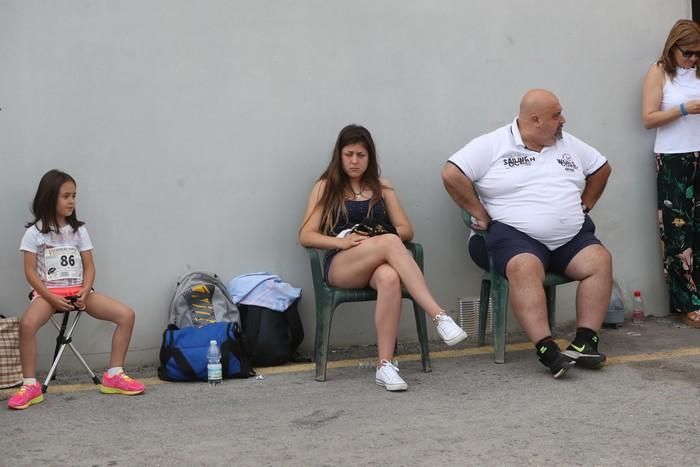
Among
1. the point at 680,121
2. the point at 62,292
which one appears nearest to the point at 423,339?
the point at 62,292

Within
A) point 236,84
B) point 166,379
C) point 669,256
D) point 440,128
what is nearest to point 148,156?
point 236,84

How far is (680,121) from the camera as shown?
21.2 feet

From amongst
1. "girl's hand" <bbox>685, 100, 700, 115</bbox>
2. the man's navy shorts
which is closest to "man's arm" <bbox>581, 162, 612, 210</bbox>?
the man's navy shorts

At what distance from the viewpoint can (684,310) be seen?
6590 millimetres

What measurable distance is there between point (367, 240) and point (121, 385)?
1565 mm

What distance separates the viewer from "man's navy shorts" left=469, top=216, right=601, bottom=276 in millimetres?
5520

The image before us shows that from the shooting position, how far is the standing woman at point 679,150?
6434 millimetres

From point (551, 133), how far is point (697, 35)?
4.96 ft

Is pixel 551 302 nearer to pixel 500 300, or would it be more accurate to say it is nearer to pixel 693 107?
pixel 500 300

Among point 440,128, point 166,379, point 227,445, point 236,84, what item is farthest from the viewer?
point 440,128

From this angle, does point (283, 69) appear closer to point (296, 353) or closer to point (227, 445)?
point (296, 353)

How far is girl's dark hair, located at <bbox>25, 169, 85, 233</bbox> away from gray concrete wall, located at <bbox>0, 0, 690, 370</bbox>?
33 centimetres

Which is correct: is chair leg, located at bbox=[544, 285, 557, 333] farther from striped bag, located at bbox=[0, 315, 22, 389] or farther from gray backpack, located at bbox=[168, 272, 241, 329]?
striped bag, located at bbox=[0, 315, 22, 389]

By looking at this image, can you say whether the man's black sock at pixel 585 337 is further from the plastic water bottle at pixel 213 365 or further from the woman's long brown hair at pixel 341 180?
the plastic water bottle at pixel 213 365
